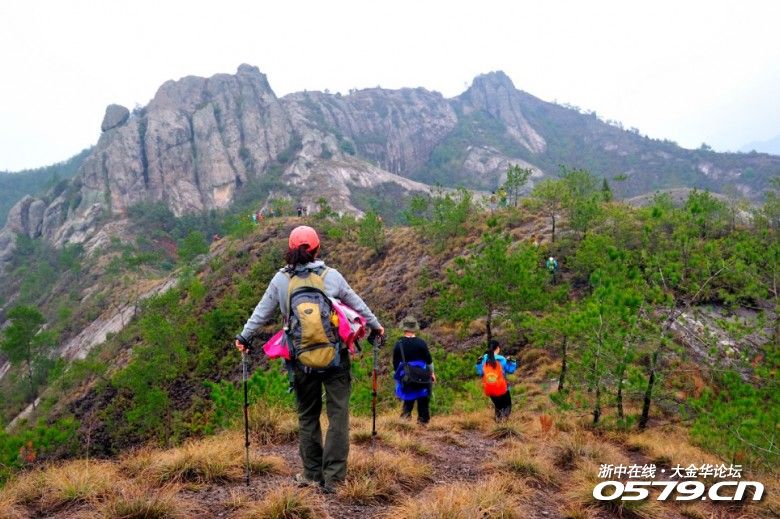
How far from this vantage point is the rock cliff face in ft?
279

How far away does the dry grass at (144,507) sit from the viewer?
3.25 metres

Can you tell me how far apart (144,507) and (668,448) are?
622 cm

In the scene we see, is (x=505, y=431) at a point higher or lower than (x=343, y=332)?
lower

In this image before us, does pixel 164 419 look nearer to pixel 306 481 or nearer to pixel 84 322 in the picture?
pixel 306 481

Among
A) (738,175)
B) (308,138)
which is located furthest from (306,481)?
(738,175)

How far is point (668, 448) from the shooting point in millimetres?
6258

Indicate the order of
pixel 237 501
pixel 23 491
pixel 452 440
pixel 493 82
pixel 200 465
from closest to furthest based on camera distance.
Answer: pixel 237 501, pixel 23 491, pixel 200 465, pixel 452 440, pixel 493 82

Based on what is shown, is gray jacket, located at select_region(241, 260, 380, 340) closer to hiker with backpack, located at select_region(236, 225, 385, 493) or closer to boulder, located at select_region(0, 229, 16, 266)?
hiker with backpack, located at select_region(236, 225, 385, 493)

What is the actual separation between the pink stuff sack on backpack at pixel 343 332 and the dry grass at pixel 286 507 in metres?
0.99

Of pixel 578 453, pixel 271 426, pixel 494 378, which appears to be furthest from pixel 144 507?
pixel 494 378

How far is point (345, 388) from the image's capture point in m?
3.95

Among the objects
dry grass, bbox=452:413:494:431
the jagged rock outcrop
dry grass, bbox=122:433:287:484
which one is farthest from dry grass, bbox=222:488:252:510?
the jagged rock outcrop

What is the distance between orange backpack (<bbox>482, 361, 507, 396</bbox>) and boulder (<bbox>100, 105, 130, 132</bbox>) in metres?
110

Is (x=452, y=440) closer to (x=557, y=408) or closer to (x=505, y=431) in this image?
(x=505, y=431)
